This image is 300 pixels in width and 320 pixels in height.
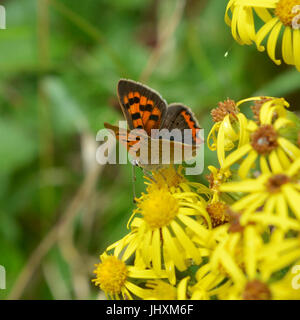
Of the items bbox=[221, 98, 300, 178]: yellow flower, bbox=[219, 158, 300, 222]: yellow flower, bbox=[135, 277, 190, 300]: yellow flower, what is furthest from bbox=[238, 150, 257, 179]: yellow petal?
bbox=[135, 277, 190, 300]: yellow flower

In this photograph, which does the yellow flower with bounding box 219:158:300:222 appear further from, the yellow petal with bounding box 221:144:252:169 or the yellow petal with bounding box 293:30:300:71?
the yellow petal with bounding box 293:30:300:71

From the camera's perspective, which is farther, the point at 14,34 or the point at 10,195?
the point at 14,34

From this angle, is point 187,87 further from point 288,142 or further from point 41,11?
point 288,142

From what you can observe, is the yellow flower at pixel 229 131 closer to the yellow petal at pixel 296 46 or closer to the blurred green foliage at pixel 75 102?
the yellow petal at pixel 296 46

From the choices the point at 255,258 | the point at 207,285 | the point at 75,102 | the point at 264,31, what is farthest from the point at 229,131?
the point at 75,102

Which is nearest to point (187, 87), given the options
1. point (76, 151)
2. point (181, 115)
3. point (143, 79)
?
point (143, 79)
